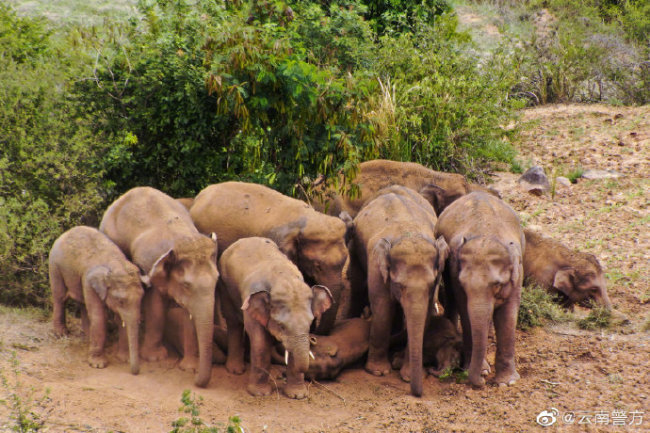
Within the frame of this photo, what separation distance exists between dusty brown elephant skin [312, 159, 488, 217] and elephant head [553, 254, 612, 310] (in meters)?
2.10

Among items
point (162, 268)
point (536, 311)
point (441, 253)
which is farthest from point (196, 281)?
point (536, 311)

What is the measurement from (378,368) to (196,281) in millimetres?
2228

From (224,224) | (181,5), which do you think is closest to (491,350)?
(224,224)

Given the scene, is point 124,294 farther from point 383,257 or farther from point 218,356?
point 383,257

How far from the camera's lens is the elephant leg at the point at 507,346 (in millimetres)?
7543

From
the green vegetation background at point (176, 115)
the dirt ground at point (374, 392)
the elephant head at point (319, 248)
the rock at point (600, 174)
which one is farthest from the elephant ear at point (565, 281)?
the rock at point (600, 174)

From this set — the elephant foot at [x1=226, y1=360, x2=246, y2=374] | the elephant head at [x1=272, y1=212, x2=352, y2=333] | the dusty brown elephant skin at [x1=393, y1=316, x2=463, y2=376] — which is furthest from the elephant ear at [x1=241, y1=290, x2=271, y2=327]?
the dusty brown elephant skin at [x1=393, y1=316, x2=463, y2=376]

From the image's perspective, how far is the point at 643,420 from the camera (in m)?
6.53

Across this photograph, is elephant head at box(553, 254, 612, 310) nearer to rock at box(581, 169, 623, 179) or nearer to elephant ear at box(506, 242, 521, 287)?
elephant ear at box(506, 242, 521, 287)

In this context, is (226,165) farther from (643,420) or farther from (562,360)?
(643,420)

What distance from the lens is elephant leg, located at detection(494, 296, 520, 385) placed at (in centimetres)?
754

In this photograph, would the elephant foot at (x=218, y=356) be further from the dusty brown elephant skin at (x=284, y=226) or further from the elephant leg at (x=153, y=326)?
the dusty brown elephant skin at (x=284, y=226)

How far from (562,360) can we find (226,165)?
18.2 feet

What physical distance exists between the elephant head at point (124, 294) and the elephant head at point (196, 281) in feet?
0.76
